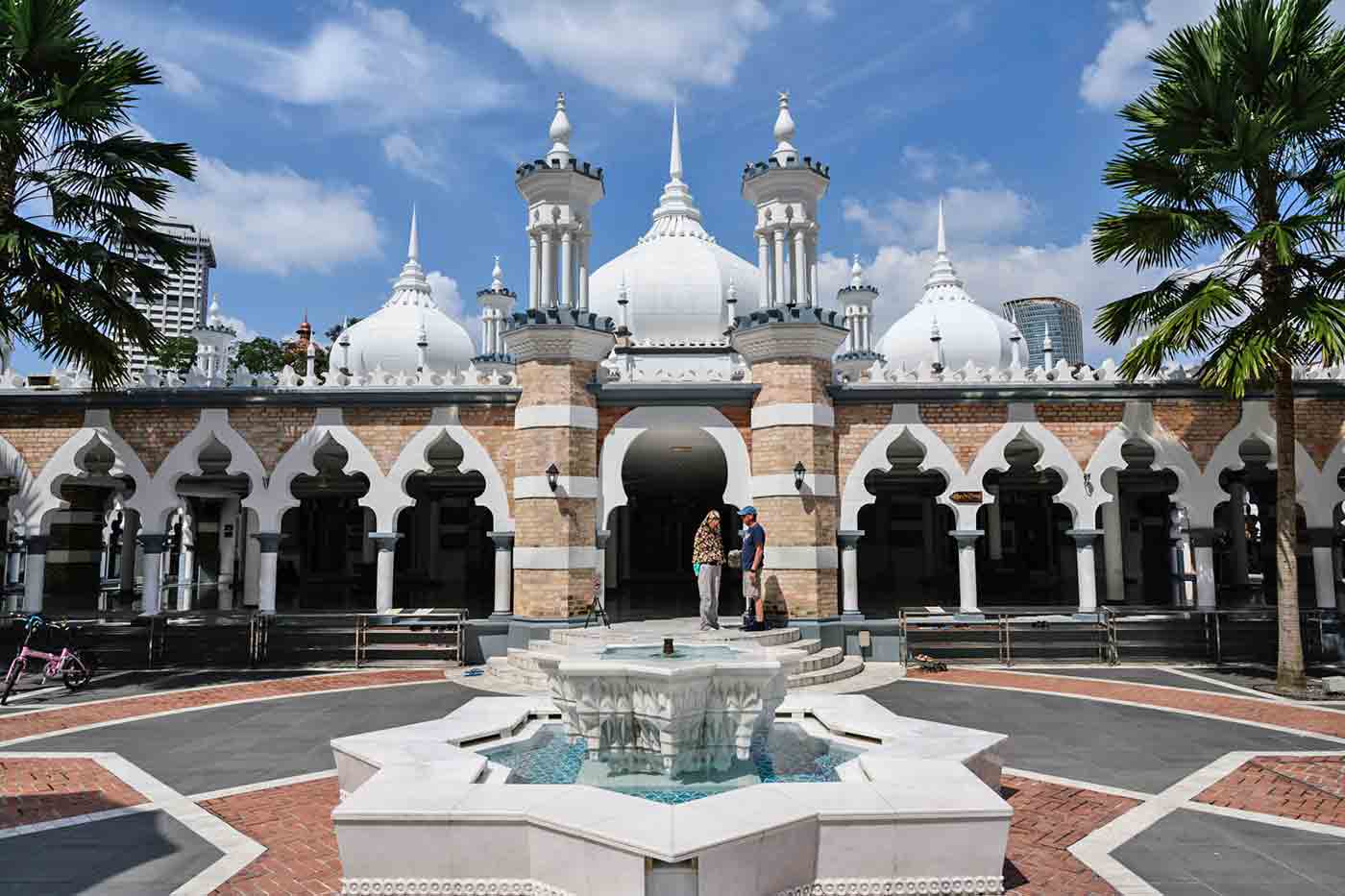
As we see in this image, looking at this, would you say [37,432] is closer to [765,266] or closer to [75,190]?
[75,190]

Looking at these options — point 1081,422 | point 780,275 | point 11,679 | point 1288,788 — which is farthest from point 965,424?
point 11,679

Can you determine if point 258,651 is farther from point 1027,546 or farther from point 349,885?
point 1027,546

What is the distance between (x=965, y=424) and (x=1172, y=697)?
605cm

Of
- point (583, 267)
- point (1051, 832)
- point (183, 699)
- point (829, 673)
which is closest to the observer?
point (1051, 832)

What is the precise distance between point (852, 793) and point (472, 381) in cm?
1262

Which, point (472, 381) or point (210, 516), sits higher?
point (472, 381)

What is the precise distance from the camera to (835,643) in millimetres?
15258

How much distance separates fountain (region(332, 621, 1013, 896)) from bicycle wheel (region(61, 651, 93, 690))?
368 inches

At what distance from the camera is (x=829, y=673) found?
1363 centimetres

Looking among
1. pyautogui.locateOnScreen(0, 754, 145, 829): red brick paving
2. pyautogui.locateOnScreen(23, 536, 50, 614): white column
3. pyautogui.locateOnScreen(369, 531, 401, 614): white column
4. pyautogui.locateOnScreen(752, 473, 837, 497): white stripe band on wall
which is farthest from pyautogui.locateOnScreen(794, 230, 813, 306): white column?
pyautogui.locateOnScreen(23, 536, 50, 614): white column

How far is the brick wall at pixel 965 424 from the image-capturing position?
16.2 metres

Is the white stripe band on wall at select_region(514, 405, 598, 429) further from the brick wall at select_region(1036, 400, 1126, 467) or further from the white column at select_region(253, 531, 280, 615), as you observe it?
the brick wall at select_region(1036, 400, 1126, 467)

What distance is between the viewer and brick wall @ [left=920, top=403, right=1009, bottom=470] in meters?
16.2

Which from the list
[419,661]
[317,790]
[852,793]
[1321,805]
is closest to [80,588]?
[419,661]
